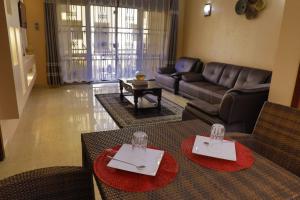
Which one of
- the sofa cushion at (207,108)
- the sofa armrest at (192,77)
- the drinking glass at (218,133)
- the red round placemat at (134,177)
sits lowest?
the sofa cushion at (207,108)

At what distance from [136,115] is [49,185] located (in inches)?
111

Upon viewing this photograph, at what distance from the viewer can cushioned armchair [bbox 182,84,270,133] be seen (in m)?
2.59

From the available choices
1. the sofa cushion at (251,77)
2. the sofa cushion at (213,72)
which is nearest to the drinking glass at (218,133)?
the sofa cushion at (251,77)

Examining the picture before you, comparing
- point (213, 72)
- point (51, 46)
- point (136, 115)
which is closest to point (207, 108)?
point (136, 115)

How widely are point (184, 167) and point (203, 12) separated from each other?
5.15 m

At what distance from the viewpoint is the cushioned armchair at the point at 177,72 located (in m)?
5.04

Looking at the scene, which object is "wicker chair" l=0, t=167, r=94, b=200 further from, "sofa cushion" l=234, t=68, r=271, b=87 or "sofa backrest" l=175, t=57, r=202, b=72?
"sofa backrest" l=175, t=57, r=202, b=72

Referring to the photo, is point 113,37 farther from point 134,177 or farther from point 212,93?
point 134,177

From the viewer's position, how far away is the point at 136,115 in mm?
3631

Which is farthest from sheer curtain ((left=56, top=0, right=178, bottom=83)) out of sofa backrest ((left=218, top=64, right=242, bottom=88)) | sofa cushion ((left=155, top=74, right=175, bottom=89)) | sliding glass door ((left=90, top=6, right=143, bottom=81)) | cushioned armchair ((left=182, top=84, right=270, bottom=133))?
cushioned armchair ((left=182, top=84, right=270, bottom=133))

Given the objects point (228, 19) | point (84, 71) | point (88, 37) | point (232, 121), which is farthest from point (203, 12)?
point (232, 121)

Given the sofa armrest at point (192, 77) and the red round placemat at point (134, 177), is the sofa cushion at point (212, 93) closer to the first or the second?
the sofa armrest at point (192, 77)

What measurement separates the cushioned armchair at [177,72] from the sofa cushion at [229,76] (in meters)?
0.93

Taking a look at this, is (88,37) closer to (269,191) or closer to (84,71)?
(84,71)
